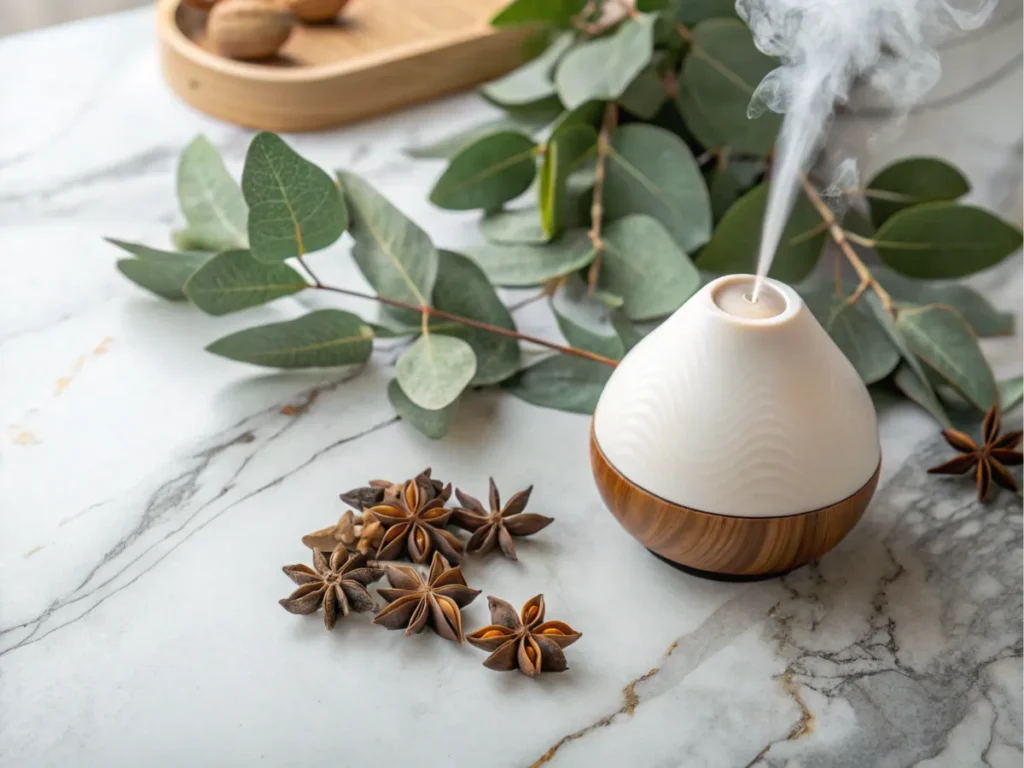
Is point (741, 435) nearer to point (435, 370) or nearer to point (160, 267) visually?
point (435, 370)

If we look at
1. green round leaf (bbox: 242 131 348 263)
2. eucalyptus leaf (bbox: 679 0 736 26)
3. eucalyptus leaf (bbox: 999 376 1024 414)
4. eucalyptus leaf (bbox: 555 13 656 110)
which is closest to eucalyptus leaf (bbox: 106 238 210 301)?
green round leaf (bbox: 242 131 348 263)

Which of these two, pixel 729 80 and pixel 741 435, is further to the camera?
pixel 729 80

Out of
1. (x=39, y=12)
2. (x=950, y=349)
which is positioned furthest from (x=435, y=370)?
(x=39, y=12)

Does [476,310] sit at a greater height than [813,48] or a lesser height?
lesser

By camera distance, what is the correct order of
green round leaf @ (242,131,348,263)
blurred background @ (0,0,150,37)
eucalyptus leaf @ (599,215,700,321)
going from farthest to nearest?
blurred background @ (0,0,150,37) → eucalyptus leaf @ (599,215,700,321) → green round leaf @ (242,131,348,263)

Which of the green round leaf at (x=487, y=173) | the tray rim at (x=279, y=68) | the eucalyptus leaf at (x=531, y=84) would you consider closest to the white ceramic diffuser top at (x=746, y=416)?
the green round leaf at (x=487, y=173)

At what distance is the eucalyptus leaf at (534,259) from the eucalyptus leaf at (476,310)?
61mm

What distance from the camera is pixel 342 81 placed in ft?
3.53

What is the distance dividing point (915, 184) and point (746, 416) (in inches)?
17.5

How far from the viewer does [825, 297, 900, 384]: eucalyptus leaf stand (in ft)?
2.48

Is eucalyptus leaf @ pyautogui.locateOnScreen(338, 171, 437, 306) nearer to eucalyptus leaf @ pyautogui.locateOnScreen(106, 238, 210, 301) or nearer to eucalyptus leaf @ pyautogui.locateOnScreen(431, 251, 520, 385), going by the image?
eucalyptus leaf @ pyautogui.locateOnScreen(431, 251, 520, 385)

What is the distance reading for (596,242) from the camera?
0.86 meters

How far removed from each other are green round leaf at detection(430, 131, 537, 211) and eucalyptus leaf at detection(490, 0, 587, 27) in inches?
5.4

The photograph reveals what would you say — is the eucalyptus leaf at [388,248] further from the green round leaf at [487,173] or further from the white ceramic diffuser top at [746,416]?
the white ceramic diffuser top at [746,416]
